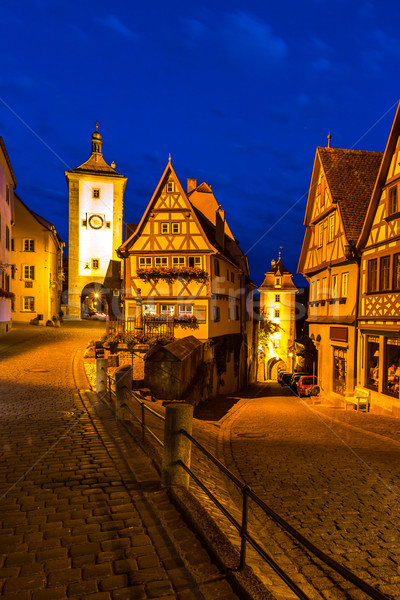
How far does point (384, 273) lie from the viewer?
17.2 m

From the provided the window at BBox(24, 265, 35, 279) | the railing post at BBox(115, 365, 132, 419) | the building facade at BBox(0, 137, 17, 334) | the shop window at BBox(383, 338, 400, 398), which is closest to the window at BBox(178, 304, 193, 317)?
the building facade at BBox(0, 137, 17, 334)

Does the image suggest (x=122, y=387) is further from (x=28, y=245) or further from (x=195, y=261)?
(x=28, y=245)

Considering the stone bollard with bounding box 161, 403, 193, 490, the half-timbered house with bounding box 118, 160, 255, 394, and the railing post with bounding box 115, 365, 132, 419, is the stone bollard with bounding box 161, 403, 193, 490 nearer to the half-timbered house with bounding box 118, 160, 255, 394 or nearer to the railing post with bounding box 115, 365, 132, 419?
the railing post with bounding box 115, 365, 132, 419

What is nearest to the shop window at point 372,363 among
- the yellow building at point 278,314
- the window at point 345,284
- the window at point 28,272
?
the window at point 345,284

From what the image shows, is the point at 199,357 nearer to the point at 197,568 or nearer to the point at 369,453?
the point at 369,453

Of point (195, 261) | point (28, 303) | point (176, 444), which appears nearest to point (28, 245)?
point (28, 303)

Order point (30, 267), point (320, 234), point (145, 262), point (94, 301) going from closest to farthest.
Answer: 1. point (320, 234)
2. point (145, 262)
3. point (30, 267)
4. point (94, 301)

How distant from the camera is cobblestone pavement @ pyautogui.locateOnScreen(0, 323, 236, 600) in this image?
3582 mm

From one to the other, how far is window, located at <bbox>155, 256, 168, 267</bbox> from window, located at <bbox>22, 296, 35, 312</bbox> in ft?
59.5

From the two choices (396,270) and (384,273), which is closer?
(396,270)

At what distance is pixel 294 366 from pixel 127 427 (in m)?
38.4

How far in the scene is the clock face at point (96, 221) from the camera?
47031 mm

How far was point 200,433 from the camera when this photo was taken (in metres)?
12.0

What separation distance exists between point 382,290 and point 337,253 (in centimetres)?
421
